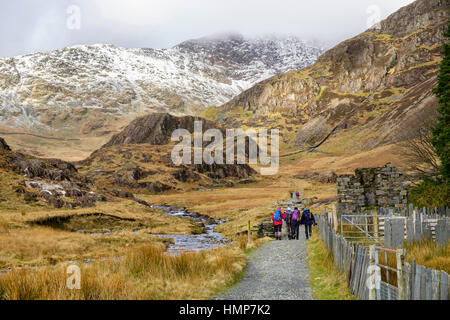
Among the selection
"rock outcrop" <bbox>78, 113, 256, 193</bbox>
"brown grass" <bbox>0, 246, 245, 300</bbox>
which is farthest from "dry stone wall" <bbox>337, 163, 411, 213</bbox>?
"rock outcrop" <bbox>78, 113, 256, 193</bbox>

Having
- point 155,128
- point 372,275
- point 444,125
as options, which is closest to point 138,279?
point 372,275

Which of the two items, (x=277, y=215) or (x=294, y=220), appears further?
(x=294, y=220)

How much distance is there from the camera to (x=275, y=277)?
12961 mm

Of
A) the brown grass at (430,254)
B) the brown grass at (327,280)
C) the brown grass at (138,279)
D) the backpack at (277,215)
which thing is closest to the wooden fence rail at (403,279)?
the brown grass at (327,280)

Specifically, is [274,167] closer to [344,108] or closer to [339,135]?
[339,135]

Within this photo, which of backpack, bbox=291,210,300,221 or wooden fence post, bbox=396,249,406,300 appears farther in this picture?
backpack, bbox=291,210,300,221

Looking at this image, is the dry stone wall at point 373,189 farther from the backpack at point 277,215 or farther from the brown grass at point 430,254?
the brown grass at point 430,254

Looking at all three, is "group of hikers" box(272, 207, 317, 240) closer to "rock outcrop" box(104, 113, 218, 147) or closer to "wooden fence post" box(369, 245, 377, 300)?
"wooden fence post" box(369, 245, 377, 300)

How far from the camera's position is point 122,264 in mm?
12445

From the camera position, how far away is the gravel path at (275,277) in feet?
34.3

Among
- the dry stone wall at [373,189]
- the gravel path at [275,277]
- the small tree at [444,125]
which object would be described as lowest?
the gravel path at [275,277]

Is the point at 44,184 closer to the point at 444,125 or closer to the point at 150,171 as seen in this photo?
the point at 444,125

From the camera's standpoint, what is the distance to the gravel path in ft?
34.3
